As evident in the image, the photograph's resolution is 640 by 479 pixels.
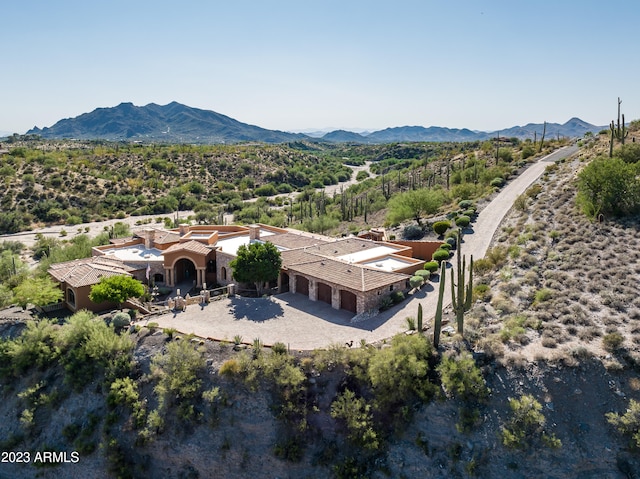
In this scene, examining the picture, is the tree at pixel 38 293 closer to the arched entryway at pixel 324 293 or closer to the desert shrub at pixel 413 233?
the arched entryway at pixel 324 293

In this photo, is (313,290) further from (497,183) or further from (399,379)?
(497,183)

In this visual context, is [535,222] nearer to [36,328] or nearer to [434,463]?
[434,463]

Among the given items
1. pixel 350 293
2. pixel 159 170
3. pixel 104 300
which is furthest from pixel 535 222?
pixel 159 170

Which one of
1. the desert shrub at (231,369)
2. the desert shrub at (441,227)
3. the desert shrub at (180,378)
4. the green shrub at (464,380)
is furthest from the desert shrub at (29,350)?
the desert shrub at (441,227)

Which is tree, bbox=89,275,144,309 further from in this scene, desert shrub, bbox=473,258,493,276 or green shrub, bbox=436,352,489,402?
desert shrub, bbox=473,258,493,276

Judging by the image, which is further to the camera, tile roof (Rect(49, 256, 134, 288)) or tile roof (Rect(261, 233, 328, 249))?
tile roof (Rect(261, 233, 328, 249))

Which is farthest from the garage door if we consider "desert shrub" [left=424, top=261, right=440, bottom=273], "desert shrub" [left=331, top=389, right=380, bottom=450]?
"desert shrub" [left=331, top=389, right=380, bottom=450]
